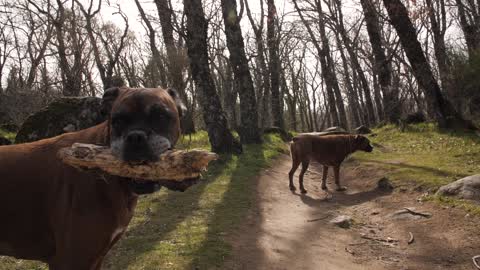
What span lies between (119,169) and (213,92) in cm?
985

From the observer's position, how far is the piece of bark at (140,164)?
3.26 m

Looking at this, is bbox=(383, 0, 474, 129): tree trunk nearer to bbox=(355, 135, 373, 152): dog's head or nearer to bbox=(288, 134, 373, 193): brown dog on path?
bbox=(355, 135, 373, 152): dog's head

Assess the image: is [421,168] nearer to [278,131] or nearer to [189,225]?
[189,225]

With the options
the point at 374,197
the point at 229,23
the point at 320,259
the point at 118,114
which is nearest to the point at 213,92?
the point at 229,23

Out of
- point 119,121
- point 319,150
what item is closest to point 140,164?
point 119,121

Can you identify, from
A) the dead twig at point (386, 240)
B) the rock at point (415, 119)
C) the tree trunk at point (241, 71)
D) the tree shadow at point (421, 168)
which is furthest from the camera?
the rock at point (415, 119)

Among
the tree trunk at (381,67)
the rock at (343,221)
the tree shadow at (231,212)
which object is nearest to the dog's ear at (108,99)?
the tree shadow at (231,212)

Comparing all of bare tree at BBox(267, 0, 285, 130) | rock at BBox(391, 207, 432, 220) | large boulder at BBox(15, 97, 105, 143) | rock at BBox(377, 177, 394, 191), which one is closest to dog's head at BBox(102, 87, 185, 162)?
rock at BBox(391, 207, 432, 220)

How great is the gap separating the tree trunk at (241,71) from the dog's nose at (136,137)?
1269cm

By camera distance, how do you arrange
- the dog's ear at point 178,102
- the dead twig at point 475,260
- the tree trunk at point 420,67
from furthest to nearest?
1. the tree trunk at point 420,67
2. the dead twig at point 475,260
3. the dog's ear at point 178,102

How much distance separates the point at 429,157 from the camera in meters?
11.5

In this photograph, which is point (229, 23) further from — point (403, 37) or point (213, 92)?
point (403, 37)

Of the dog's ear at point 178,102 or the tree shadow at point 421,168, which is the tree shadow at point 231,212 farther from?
the tree shadow at point 421,168

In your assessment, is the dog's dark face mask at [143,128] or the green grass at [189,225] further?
the green grass at [189,225]
